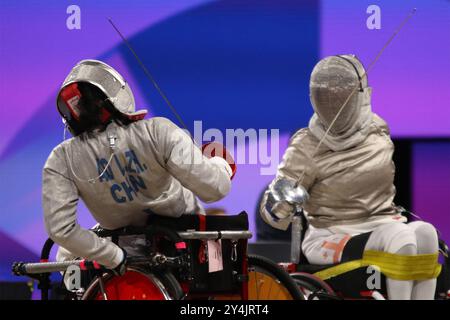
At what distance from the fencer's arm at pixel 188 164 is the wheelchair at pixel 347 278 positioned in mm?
662

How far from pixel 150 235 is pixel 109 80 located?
0.61m

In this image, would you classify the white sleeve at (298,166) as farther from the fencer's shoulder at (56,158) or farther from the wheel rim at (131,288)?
the fencer's shoulder at (56,158)

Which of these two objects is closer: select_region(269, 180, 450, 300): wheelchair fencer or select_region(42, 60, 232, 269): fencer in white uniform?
select_region(42, 60, 232, 269): fencer in white uniform

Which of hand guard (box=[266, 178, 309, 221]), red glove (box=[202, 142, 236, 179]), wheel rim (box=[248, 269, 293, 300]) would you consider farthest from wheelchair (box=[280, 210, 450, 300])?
red glove (box=[202, 142, 236, 179])

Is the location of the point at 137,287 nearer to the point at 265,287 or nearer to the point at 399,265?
the point at 265,287

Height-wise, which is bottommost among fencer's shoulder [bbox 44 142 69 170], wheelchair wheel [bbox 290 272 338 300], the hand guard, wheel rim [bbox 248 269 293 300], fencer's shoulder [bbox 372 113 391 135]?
wheelchair wheel [bbox 290 272 338 300]

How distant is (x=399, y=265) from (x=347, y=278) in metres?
0.24

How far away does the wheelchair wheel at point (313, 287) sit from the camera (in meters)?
3.89

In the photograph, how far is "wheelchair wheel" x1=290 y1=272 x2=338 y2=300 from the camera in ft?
12.8

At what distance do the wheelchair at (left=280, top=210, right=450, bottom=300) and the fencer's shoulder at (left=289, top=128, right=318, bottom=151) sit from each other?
46cm

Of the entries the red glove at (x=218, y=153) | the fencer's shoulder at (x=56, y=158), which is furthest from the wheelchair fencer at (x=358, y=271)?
the fencer's shoulder at (x=56, y=158)

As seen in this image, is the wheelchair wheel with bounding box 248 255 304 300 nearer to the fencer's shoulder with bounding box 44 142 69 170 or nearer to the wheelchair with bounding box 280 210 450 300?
the wheelchair with bounding box 280 210 450 300
